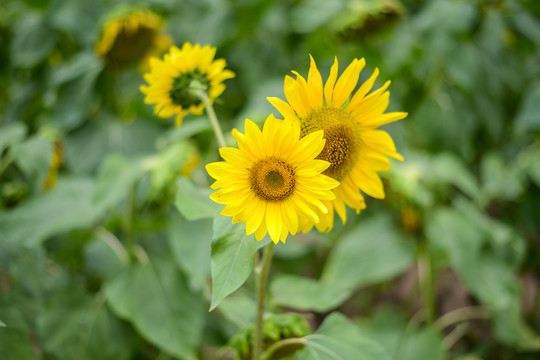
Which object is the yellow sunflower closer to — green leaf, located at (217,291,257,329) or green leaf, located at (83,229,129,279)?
green leaf, located at (217,291,257,329)

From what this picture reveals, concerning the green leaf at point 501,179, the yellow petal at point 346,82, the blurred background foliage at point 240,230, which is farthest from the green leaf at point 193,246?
the green leaf at point 501,179

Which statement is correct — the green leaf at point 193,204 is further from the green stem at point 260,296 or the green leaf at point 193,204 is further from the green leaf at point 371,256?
the green leaf at point 371,256

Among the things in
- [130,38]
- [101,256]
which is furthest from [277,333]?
[130,38]

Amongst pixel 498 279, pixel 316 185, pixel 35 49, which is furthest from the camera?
pixel 35 49

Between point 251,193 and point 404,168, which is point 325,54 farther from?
point 251,193

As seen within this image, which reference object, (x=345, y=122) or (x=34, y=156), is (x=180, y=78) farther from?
(x=34, y=156)

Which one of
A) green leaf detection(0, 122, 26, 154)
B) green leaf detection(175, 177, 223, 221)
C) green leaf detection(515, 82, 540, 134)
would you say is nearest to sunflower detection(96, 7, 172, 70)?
green leaf detection(0, 122, 26, 154)

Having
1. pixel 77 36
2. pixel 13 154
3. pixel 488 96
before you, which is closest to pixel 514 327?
pixel 488 96
